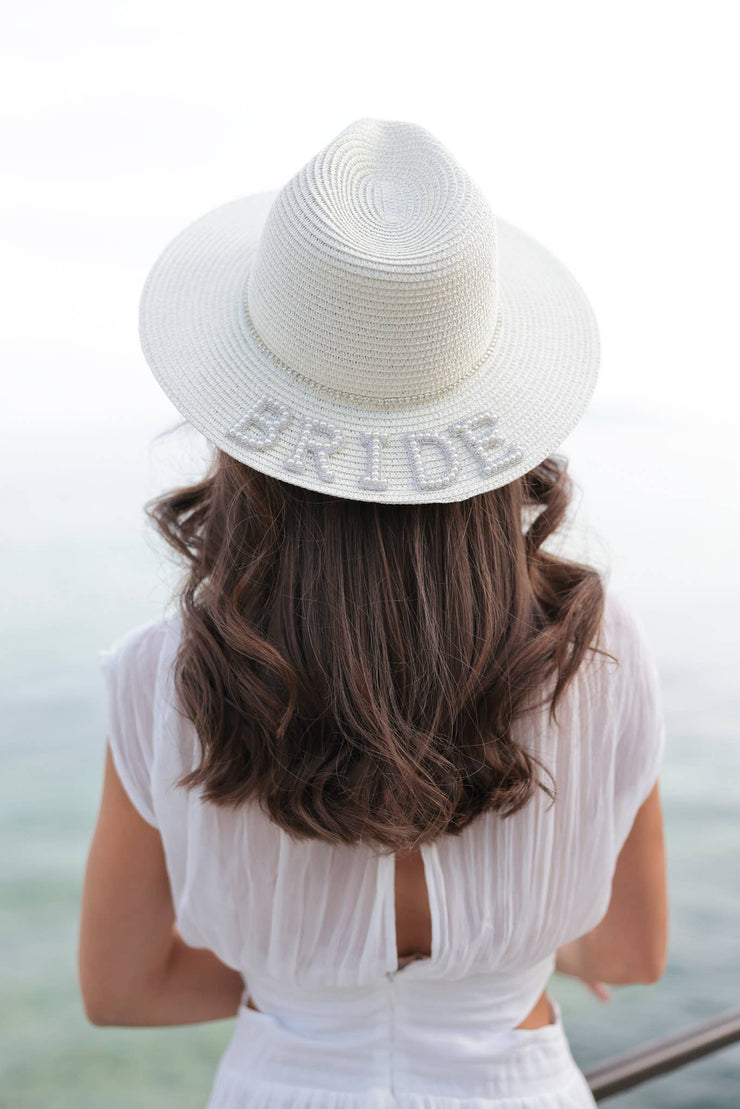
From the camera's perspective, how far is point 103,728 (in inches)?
136

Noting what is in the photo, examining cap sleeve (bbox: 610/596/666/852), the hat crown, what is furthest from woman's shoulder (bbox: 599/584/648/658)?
the hat crown

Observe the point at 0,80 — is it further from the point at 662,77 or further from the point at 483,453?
the point at 483,453

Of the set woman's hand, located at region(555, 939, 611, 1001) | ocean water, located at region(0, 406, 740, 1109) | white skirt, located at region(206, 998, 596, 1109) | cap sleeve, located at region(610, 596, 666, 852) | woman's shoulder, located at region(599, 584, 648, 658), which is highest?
woman's shoulder, located at region(599, 584, 648, 658)

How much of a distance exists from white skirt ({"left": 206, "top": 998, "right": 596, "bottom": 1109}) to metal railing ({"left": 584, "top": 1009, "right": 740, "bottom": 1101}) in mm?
244

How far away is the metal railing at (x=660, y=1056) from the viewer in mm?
1088

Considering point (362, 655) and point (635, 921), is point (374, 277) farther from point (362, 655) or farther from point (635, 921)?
point (635, 921)

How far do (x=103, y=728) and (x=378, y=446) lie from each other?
10.1ft

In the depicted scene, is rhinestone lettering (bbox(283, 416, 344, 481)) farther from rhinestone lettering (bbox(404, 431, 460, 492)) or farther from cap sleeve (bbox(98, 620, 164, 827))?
cap sleeve (bbox(98, 620, 164, 827))

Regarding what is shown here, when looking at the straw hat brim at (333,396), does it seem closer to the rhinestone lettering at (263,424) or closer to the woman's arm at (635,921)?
the rhinestone lettering at (263,424)

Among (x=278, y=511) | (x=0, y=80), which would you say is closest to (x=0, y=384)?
(x=0, y=80)

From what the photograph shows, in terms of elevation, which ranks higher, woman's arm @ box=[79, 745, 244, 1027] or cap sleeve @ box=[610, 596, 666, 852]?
cap sleeve @ box=[610, 596, 666, 852]

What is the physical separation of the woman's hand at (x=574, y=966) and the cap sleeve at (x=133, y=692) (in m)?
0.63

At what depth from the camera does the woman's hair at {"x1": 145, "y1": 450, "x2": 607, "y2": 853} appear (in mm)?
695

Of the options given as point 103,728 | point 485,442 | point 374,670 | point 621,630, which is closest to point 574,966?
point 621,630
